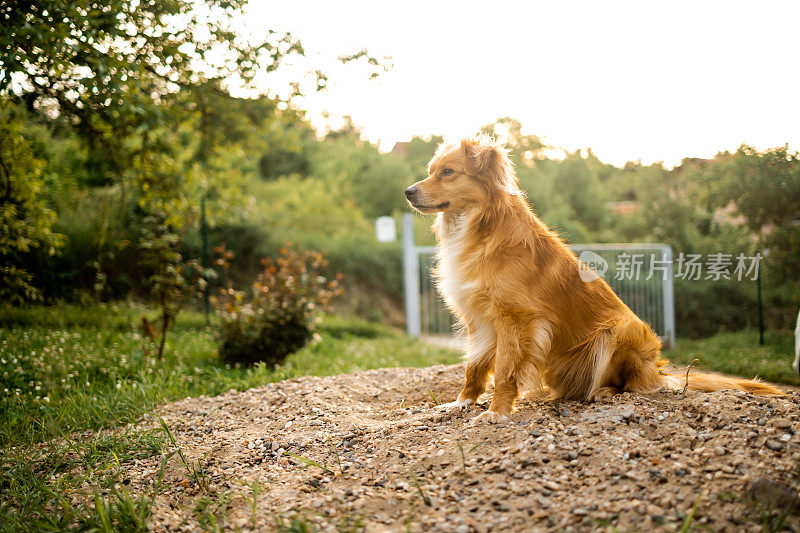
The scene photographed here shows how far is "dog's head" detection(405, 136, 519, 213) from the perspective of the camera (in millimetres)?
3543

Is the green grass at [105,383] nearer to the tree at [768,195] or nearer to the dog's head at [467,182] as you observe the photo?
the tree at [768,195]

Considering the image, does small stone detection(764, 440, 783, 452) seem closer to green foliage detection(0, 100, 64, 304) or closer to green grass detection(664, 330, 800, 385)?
green grass detection(664, 330, 800, 385)

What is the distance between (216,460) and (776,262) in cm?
726

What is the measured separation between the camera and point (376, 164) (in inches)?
715

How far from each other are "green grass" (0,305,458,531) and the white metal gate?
173 cm

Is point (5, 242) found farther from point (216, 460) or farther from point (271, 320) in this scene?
point (216, 460)

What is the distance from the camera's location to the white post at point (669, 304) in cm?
982

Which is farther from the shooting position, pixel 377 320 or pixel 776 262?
pixel 377 320

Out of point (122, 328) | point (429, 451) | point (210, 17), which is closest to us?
point (429, 451)

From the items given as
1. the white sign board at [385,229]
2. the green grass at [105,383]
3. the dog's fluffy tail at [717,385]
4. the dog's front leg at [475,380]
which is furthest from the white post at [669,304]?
the dog's front leg at [475,380]

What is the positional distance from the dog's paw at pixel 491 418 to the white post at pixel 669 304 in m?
7.63

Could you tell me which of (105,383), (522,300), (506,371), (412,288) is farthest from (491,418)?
(412,288)

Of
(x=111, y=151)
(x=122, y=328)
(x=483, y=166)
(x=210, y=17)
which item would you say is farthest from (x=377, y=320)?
(x=483, y=166)

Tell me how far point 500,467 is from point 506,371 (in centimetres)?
75
